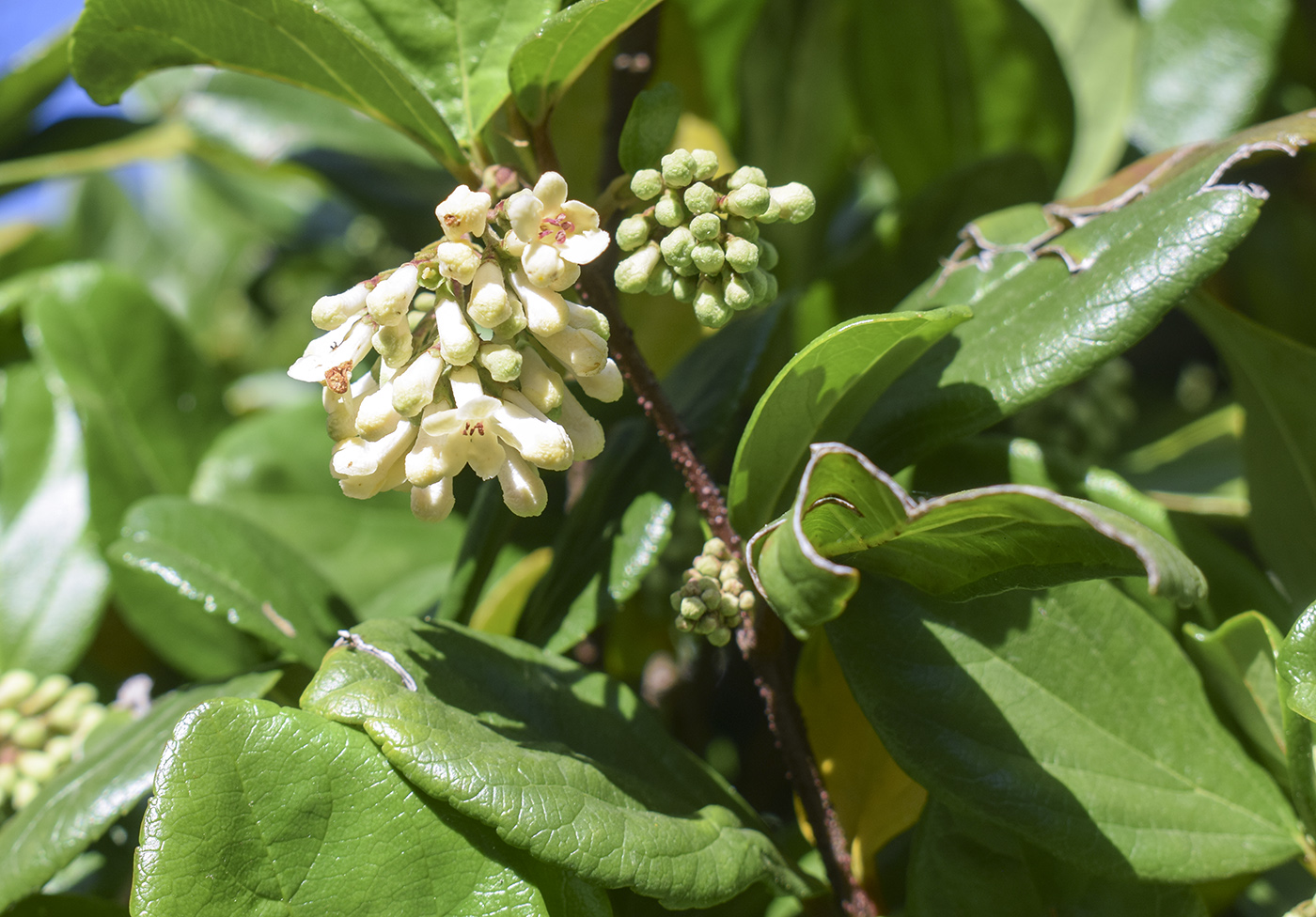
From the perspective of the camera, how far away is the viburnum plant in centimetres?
98

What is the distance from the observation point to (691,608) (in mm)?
1046

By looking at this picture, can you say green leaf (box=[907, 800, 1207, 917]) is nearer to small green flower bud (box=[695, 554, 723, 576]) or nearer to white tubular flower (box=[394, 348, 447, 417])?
small green flower bud (box=[695, 554, 723, 576])

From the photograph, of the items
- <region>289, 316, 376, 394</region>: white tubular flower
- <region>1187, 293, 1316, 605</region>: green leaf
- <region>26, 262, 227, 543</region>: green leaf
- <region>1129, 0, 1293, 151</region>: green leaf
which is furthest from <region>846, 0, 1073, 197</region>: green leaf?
<region>26, 262, 227, 543</region>: green leaf

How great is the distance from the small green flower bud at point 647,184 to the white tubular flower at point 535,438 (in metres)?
0.25

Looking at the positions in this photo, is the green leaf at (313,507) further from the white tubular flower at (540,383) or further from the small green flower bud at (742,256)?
the small green flower bud at (742,256)

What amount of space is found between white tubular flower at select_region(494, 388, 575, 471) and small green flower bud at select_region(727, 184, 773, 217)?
27 centimetres

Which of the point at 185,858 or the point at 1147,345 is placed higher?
the point at 185,858

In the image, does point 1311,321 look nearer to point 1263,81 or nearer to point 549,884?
point 1263,81

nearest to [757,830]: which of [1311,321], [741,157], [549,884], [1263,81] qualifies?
[549,884]

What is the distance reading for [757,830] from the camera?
3.95ft

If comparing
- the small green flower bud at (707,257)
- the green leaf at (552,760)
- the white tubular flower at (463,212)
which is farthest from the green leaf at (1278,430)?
the white tubular flower at (463,212)

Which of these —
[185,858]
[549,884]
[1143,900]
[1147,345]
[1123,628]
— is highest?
[185,858]

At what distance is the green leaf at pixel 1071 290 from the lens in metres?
1.09

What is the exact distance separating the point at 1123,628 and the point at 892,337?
20.3 inches
